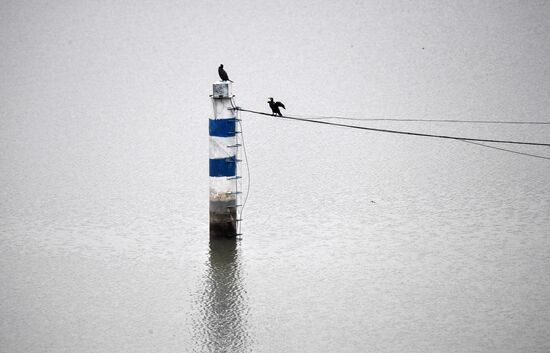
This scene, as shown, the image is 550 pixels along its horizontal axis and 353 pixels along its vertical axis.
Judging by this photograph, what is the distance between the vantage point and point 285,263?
66.5ft

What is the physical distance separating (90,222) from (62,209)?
9.84 feet

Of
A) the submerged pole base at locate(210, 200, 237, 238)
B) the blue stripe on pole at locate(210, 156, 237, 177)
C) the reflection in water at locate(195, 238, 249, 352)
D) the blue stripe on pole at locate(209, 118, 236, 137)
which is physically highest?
the blue stripe on pole at locate(209, 118, 236, 137)

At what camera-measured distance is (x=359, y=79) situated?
138 metres

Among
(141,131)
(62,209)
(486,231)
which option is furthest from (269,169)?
(141,131)

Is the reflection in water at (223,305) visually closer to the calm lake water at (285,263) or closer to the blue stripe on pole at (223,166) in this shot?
the calm lake water at (285,263)

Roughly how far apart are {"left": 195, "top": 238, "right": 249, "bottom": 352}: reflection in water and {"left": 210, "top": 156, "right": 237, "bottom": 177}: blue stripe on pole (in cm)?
214

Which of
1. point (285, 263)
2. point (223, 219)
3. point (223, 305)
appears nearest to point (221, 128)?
point (223, 219)

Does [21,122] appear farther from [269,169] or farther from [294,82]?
[294,82]

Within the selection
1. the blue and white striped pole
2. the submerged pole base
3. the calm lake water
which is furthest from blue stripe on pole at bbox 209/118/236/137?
the calm lake water

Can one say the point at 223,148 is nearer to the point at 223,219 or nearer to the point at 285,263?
the point at 223,219

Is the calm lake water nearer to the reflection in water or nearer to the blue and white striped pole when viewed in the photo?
the reflection in water

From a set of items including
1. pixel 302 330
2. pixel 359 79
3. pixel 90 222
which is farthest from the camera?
pixel 359 79

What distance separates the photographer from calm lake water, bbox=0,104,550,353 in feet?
50.9

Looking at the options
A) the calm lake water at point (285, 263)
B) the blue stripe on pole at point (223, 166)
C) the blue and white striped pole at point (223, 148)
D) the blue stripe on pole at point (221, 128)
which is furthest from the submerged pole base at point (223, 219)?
the blue stripe on pole at point (221, 128)
